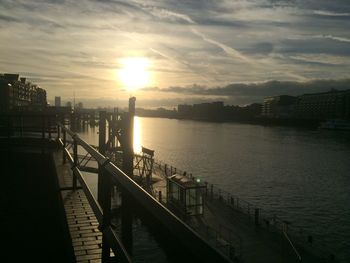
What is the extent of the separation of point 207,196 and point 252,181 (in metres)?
17.5

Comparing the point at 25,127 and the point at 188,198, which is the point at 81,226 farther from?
the point at 188,198

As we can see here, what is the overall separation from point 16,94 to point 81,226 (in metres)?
138

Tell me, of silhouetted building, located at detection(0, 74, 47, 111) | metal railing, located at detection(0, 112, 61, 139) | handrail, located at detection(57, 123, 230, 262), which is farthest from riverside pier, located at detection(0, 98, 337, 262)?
silhouetted building, located at detection(0, 74, 47, 111)

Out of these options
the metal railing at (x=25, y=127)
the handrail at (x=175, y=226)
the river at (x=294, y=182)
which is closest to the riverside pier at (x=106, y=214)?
the handrail at (x=175, y=226)

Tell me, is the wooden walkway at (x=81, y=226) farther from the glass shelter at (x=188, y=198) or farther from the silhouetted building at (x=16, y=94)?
the silhouetted building at (x=16, y=94)

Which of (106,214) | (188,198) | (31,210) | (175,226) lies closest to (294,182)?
(188,198)

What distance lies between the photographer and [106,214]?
3.09m

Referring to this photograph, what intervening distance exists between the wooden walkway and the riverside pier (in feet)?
0.04

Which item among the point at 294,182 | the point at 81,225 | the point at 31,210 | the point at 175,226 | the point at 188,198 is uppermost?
the point at 175,226

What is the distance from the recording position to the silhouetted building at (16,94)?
4205 inches

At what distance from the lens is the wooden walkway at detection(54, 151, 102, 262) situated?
4762mm

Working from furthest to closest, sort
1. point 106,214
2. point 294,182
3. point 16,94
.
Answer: point 16,94 → point 294,182 → point 106,214

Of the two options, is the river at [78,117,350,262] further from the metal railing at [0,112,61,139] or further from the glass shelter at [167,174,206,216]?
the metal railing at [0,112,61,139]

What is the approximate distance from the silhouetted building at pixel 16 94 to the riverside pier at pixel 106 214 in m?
85.2
